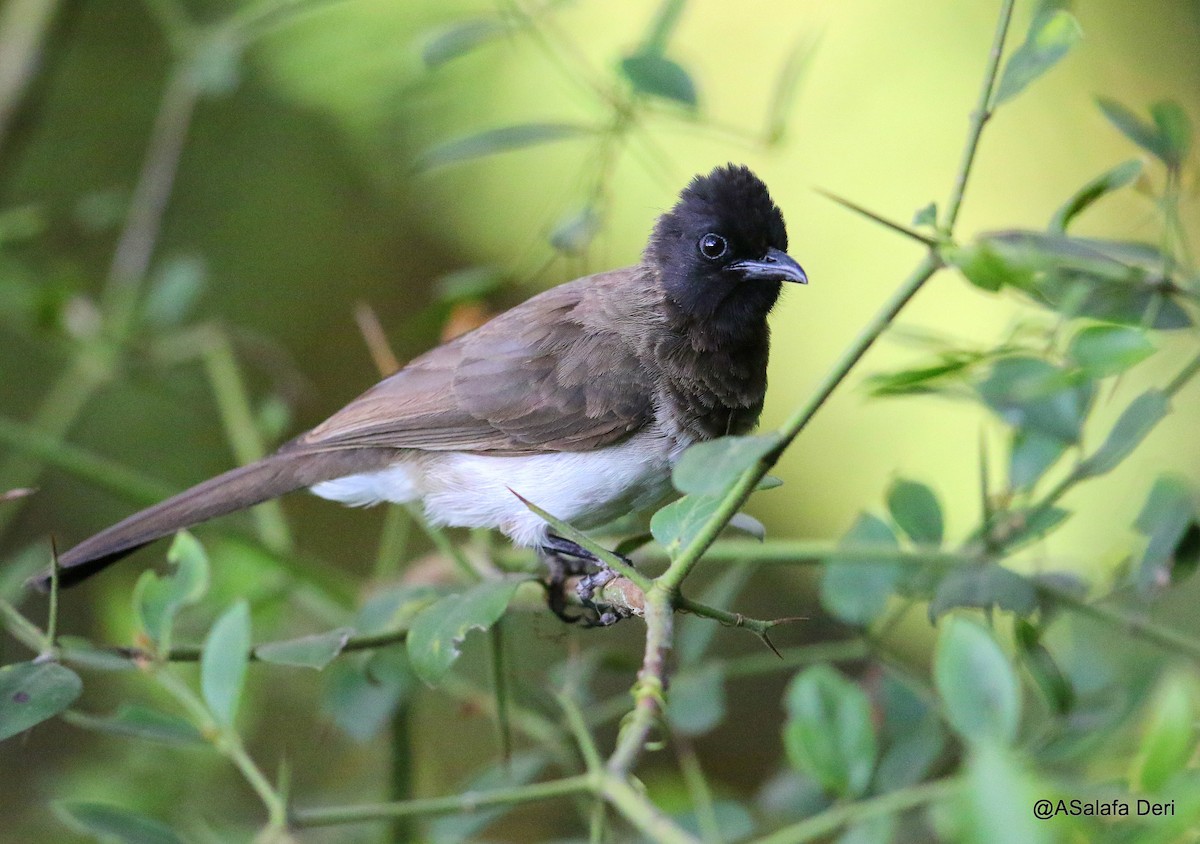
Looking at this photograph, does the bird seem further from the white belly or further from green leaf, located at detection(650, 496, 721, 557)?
green leaf, located at detection(650, 496, 721, 557)

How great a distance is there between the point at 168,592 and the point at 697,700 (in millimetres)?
1040

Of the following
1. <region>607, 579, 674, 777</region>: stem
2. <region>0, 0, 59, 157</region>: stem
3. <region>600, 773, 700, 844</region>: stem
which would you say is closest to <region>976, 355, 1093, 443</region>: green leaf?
<region>607, 579, 674, 777</region>: stem

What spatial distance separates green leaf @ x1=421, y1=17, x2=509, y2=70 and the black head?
575 mm

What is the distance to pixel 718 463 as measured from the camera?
1.12 metres

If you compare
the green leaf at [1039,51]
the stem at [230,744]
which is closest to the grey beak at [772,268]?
the green leaf at [1039,51]

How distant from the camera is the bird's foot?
7.15 ft

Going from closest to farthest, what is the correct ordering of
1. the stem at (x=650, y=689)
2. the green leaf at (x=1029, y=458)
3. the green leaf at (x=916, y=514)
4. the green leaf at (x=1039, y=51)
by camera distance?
the stem at (x=650, y=689), the green leaf at (x=1039, y=51), the green leaf at (x=1029, y=458), the green leaf at (x=916, y=514)

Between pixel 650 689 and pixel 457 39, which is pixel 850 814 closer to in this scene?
pixel 650 689

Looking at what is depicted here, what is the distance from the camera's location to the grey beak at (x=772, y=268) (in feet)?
8.04

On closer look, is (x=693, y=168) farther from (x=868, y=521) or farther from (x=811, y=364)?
(x=868, y=521)

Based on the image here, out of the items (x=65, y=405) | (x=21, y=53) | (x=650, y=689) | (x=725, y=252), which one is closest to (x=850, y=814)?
(x=650, y=689)

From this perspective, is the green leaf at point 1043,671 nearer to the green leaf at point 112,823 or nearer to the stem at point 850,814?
the stem at point 850,814

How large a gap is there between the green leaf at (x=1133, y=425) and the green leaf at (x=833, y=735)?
49cm

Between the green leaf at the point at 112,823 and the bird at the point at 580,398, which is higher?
the bird at the point at 580,398
